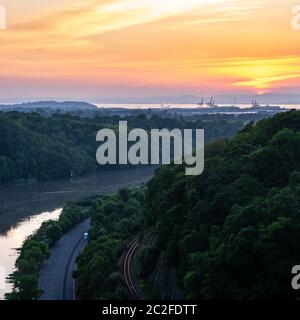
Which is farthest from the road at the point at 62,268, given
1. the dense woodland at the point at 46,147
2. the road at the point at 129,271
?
the dense woodland at the point at 46,147

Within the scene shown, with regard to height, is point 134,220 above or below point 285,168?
below

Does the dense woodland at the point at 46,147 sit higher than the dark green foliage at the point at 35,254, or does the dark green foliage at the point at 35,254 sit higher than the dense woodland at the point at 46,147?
the dense woodland at the point at 46,147

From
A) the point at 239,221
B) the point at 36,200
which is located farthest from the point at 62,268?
the point at 36,200

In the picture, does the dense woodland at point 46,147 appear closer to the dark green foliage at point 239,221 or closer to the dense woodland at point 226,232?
the dense woodland at point 226,232

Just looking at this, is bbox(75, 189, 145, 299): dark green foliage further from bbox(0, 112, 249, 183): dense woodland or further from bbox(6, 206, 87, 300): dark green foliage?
bbox(0, 112, 249, 183): dense woodland

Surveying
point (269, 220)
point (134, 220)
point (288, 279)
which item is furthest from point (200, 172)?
point (134, 220)

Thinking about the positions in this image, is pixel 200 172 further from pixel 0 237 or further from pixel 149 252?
pixel 0 237

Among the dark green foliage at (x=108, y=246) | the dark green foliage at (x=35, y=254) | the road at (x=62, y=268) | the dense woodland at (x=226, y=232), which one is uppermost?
the dense woodland at (x=226, y=232)
